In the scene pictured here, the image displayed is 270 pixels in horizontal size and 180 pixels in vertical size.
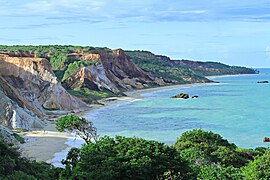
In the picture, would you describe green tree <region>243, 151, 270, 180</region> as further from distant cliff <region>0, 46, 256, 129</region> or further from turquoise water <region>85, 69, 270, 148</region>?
distant cliff <region>0, 46, 256, 129</region>

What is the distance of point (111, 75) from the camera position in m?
110

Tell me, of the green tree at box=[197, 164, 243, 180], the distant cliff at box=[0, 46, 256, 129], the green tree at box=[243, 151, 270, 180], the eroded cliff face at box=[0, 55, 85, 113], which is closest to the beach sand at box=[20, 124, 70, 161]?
the distant cliff at box=[0, 46, 256, 129]

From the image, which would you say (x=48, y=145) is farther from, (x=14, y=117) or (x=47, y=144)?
(x=14, y=117)

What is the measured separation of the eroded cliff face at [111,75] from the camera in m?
93.6

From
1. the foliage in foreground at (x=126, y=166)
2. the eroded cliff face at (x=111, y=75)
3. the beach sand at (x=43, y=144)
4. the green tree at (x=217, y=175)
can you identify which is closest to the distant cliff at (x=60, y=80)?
the eroded cliff face at (x=111, y=75)

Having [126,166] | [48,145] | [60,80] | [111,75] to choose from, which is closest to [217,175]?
[126,166]

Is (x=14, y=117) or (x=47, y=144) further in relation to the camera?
(x=14, y=117)

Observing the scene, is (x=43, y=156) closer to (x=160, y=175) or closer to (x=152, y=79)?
(x=160, y=175)

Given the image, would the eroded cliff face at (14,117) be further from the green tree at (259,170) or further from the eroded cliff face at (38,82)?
the green tree at (259,170)

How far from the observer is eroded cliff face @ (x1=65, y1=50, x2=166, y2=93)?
93625 millimetres

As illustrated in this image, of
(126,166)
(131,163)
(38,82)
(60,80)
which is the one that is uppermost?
(60,80)

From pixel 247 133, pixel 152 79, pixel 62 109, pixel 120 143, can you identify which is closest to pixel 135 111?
pixel 62 109

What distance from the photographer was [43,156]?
1265 inches

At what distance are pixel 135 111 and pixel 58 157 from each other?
119ft
